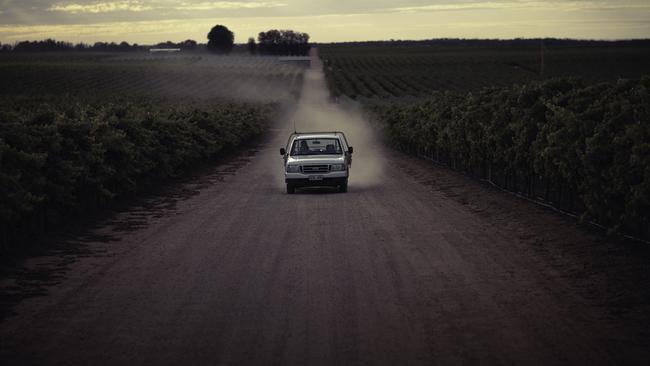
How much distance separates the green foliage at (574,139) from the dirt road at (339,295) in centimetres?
94

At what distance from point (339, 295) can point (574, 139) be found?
9372 mm

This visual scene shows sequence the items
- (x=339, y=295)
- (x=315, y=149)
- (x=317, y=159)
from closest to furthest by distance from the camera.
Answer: (x=339, y=295) < (x=317, y=159) < (x=315, y=149)

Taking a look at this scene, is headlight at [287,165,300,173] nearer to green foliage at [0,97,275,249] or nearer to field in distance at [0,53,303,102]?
green foliage at [0,97,275,249]

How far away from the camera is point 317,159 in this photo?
2659 centimetres

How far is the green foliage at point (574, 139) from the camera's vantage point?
14.5 m

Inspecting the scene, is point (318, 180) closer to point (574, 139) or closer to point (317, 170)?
point (317, 170)

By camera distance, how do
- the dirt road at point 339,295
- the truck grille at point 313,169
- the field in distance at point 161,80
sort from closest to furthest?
the dirt road at point 339,295 < the truck grille at point 313,169 < the field in distance at point 161,80

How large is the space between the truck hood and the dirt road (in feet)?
18.8

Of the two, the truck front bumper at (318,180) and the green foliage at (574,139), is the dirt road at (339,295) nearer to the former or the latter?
the green foliage at (574,139)

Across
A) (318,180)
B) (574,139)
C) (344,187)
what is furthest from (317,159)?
(574,139)

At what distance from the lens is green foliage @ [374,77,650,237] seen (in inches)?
572

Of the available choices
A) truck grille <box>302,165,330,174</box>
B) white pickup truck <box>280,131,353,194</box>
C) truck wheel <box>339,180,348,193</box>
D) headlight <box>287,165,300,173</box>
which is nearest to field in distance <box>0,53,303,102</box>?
white pickup truck <box>280,131,353,194</box>

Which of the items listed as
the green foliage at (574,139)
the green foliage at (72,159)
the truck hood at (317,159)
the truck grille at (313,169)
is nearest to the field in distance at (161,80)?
the green foliage at (72,159)

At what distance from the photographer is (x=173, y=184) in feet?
101
